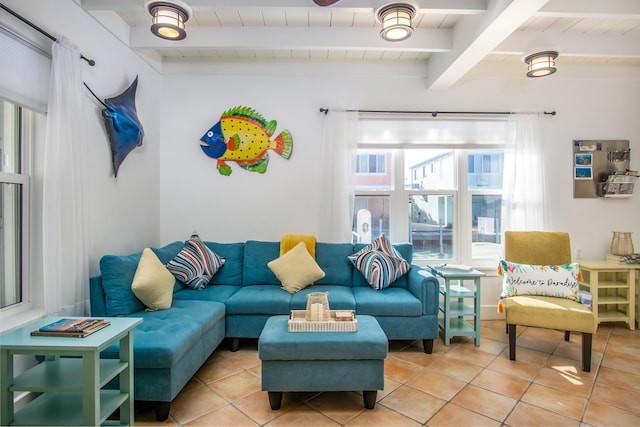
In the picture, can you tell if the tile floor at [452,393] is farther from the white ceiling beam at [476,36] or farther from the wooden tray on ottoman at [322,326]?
the white ceiling beam at [476,36]

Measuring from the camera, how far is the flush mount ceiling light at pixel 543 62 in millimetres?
2936

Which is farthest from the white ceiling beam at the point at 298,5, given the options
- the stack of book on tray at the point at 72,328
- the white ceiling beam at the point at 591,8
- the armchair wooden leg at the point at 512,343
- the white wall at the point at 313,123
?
the armchair wooden leg at the point at 512,343

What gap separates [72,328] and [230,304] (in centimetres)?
124

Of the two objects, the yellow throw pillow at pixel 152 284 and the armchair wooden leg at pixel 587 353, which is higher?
the yellow throw pillow at pixel 152 284

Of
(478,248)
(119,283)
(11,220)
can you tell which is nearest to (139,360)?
(119,283)

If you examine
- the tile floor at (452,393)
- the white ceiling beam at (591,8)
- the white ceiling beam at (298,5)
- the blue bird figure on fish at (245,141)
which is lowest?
the tile floor at (452,393)

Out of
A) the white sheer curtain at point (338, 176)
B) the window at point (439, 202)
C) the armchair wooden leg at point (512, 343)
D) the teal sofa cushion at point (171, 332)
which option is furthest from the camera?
the window at point (439, 202)

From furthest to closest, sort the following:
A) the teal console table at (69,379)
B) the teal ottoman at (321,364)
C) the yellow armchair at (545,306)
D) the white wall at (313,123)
Result: the white wall at (313,123)
the yellow armchair at (545,306)
the teal ottoman at (321,364)
the teal console table at (69,379)

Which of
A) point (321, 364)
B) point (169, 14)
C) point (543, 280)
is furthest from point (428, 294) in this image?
point (169, 14)

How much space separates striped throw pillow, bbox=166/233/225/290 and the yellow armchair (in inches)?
103

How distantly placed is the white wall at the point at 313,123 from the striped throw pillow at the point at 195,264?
1.66 feet

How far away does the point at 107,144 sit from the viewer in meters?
2.73

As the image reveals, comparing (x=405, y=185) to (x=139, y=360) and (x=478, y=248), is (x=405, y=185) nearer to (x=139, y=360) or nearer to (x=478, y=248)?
(x=478, y=248)

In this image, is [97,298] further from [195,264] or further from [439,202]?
[439,202]
